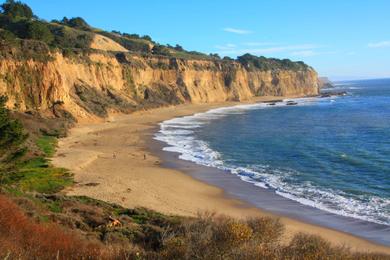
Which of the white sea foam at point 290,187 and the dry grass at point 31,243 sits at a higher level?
the dry grass at point 31,243

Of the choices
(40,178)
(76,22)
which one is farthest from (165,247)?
(76,22)

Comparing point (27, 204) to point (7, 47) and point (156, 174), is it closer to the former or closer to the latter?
point (156, 174)

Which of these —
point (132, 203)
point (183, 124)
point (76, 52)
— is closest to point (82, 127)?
point (183, 124)

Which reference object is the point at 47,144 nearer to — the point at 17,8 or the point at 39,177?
the point at 39,177

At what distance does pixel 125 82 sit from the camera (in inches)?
3000

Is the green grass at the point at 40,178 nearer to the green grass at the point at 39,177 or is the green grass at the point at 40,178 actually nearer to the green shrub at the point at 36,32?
the green grass at the point at 39,177

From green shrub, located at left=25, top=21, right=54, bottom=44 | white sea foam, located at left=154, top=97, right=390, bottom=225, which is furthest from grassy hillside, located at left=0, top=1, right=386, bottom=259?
green shrub, located at left=25, top=21, right=54, bottom=44

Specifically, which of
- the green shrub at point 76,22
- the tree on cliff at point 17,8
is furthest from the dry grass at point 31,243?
the green shrub at point 76,22

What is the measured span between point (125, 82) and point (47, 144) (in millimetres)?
40597

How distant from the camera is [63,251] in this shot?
8.36 metres

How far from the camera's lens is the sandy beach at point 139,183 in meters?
21.4

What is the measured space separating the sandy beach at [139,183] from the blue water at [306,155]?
303 centimetres

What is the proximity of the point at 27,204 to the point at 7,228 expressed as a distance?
18.2 feet

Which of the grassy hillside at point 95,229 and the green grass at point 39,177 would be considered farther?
the green grass at point 39,177
